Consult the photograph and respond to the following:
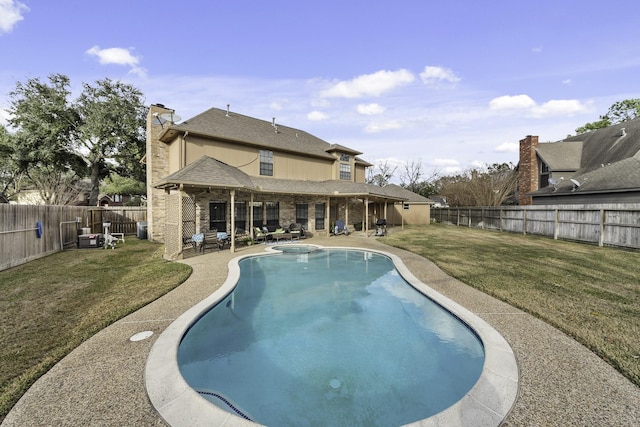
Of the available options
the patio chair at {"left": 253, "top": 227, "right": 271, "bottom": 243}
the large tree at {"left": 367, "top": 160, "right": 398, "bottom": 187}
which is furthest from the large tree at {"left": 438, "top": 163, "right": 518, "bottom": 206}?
the patio chair at {"left": 253, "top": 227, "right": 271, "bottom": 243}

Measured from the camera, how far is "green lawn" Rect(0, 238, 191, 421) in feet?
12.1

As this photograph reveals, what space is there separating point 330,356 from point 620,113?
50820 mm

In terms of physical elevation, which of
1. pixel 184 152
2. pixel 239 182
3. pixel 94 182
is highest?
pixel 184 152

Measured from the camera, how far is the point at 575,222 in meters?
14.4

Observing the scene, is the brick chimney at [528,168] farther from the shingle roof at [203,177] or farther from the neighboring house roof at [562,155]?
the shingle roof at [203,177]

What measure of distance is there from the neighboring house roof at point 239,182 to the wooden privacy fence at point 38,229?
14.3 feet

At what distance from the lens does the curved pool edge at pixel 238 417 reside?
270cm

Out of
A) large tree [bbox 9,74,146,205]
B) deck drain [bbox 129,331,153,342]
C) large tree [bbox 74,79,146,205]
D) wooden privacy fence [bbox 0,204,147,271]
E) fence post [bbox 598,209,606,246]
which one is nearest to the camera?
deck drain [bbox 129,331,153,342]

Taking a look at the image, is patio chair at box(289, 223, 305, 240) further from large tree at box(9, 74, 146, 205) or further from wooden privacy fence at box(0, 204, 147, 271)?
large tree at box(9, 74, 146, 205)

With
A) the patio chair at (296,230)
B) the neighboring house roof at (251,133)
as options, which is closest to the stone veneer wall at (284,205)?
the patio chair at (296,230)

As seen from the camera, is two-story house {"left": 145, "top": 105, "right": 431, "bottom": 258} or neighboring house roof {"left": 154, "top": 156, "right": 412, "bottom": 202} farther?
two-story house {"left": 145, "top": 105, "right": 431, "bottom": 258}

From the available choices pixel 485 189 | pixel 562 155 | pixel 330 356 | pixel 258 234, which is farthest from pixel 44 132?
pixel 562 155

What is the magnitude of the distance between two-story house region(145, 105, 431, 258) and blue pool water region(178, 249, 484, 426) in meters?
6.08

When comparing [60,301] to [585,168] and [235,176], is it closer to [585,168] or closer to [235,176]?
[235,176]
